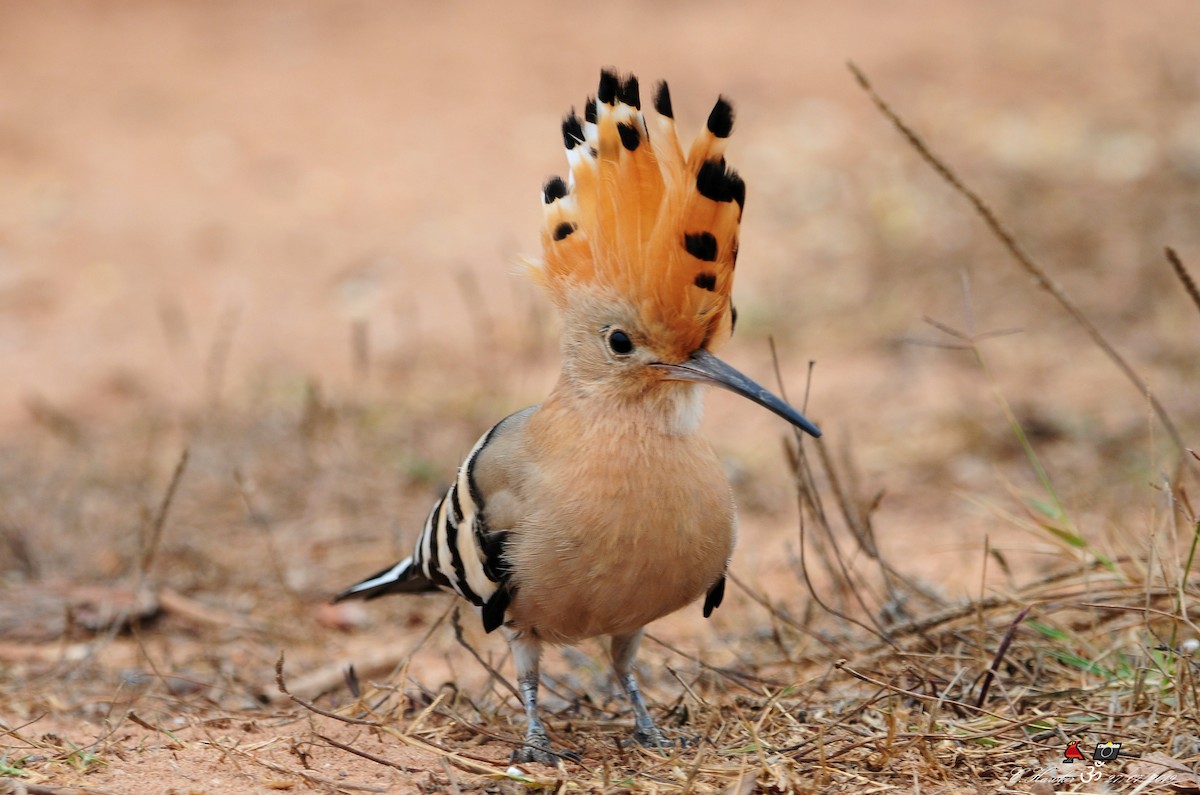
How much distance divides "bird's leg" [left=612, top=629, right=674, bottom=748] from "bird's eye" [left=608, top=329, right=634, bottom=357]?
0.59m

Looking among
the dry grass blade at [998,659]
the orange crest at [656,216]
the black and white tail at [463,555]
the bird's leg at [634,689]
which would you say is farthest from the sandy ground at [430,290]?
the orange crest at [656,216]

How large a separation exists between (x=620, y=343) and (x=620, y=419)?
14 centimetres

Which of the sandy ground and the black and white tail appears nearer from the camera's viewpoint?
the black and white tail

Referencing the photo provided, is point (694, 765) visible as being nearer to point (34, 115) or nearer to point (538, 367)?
point (538, 367)

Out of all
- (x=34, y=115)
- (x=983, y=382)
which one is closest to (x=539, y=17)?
(x=34, y=115)

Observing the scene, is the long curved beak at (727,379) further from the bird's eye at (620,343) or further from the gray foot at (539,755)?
the gray foot at (539,755)

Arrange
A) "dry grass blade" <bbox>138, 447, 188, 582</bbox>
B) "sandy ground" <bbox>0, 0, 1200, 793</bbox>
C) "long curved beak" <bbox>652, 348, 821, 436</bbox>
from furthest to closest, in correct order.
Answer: "sandy ground" <bbox>0, 0, 1200, 793</bbox> → "dry grass blade" <bbox>138, 447, 188, 582</bbox> → "long curved beak" <bbox>652, 348, 821, 436</bbox>

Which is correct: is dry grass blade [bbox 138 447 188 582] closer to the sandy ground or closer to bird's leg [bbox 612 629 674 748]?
the sandy ground

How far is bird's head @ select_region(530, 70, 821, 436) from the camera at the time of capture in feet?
7.90

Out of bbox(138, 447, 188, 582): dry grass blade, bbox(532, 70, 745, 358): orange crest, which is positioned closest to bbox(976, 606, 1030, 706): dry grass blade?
bbox(532, 70, 745, 358): orange crest

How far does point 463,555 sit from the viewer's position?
8.54ft

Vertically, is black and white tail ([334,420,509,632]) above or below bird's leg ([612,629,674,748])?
above

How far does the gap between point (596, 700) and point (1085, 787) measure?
1.24m

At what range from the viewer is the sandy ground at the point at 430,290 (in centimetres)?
378
